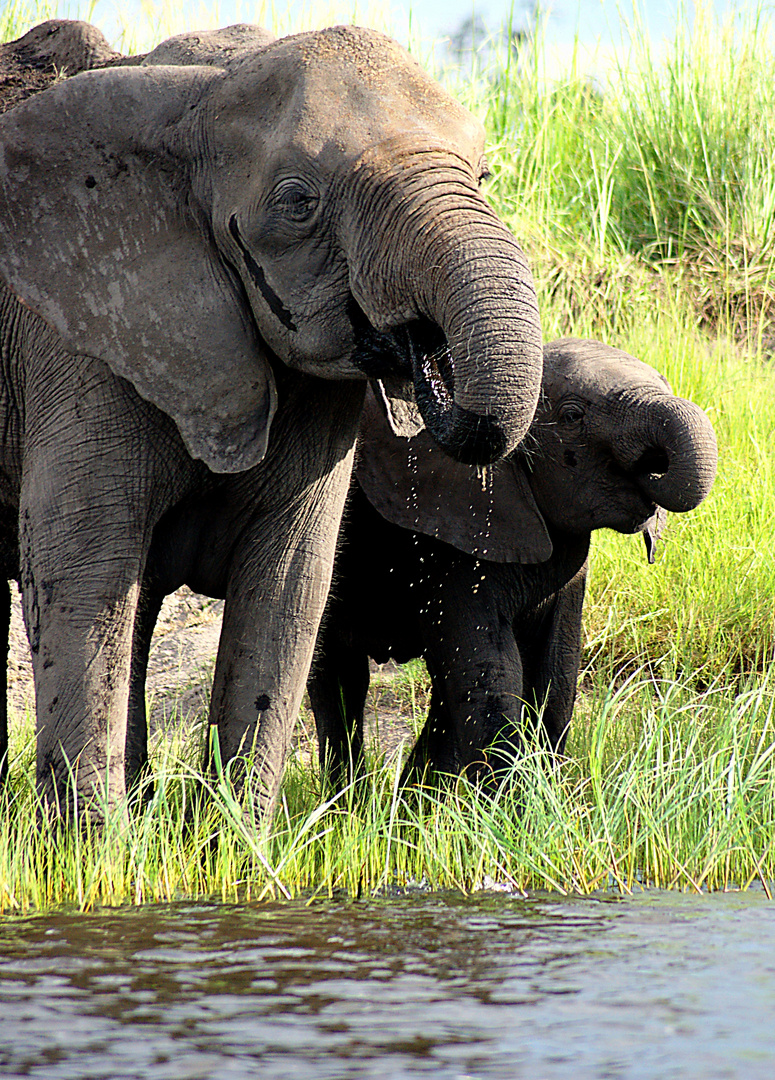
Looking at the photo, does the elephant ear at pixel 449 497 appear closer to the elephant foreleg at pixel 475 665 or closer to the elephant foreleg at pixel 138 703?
the elephant foreleg at pixel 475 665

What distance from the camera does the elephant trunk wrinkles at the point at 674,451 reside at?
5.02 metres

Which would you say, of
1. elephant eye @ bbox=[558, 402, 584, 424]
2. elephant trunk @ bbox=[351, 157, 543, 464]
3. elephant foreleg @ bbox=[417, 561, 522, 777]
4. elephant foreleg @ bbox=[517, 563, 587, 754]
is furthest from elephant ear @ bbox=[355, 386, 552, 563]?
elephant trunk @ bbox=[351, 157, 543, 464]

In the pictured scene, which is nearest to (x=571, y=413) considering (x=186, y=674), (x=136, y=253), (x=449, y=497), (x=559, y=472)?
(x=559, y=472)

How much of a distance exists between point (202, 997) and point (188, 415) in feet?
5.17

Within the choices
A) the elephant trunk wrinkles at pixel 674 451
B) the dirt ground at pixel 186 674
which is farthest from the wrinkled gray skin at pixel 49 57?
the dirt ground at pixel 186 674

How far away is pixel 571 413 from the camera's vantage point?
17.6ft

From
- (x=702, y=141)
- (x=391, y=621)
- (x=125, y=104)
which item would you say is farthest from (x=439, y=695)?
(x=702, y=141)

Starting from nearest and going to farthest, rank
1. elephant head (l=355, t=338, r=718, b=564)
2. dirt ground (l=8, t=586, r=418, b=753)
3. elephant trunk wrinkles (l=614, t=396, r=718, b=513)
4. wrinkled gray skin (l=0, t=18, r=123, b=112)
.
Answer: elephant trunk wrinkles (l=614, t=396, r=718, b=513), elephant head (l=355, t=338, r=718, b=564), wrinkled gray skin (l=0, t=18, r=123, b=112), dirt ground (l=8, t=586, r=418, b=753)

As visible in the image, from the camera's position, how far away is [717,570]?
772cm

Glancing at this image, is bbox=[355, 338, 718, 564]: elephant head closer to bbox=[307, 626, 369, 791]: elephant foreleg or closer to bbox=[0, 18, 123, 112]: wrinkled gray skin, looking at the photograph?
bbox=[307, 626, 369, 791]: elephant foreleg

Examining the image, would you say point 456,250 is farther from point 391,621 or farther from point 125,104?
point 391,621

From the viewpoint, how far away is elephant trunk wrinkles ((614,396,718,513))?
502 cm

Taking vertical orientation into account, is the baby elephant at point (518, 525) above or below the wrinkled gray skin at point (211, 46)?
below

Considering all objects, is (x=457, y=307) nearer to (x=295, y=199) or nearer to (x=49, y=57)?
(x=295, y=199)
